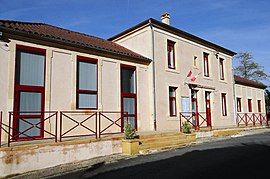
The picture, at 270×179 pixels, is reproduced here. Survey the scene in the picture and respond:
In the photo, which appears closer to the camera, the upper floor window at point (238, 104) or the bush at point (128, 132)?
the bush at point (128, 132)

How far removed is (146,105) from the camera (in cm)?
1472

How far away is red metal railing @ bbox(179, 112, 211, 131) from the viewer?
53.4 ft

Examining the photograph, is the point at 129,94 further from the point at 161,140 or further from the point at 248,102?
the point at 248,102

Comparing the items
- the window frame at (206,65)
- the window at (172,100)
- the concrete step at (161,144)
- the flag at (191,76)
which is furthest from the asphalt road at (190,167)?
the window frame at (206,65)

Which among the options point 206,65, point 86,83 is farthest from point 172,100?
point 86,83

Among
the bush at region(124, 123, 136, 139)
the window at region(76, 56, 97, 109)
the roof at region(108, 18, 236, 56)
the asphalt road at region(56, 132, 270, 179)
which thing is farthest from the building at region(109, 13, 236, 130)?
the asphalt road at region(56, 132, 270, 179)

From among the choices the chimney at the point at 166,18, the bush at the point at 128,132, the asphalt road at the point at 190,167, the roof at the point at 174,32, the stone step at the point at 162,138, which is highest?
the chimney at the point at 166,18

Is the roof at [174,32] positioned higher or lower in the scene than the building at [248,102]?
higher

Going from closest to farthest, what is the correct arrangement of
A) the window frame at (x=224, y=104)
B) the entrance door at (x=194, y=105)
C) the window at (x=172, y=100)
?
the window at (x=172, y=100) < the entrance door at (x=194, y=105) < the window frame at (x=224, y=104)

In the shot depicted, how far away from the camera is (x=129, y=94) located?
14.0 metres

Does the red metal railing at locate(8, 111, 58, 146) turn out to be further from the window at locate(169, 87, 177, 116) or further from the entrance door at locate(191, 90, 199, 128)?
the entrance door at locate(191, 90, 199, 128)

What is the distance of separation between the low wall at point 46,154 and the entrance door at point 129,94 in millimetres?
3730

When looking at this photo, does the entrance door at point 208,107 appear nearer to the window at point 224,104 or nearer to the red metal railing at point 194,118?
the red metal railing at point 194,118

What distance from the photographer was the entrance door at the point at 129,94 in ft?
44.9
